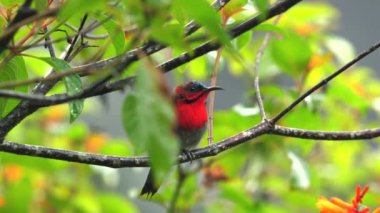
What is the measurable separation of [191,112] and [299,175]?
0.62m

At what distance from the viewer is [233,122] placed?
2.95 meters

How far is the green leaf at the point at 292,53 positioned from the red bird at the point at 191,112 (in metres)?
0.34

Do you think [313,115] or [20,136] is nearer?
[313,115]

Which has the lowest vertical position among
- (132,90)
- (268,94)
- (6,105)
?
(268,94)

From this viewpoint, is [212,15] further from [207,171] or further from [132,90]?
[207,171]

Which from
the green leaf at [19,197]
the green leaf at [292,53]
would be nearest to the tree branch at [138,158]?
the green leaf at [292,53]

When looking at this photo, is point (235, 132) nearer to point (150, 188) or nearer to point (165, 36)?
point (150, 188)

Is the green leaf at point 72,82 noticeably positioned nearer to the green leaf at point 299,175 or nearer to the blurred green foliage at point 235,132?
the blurred green foliage at point 235,132

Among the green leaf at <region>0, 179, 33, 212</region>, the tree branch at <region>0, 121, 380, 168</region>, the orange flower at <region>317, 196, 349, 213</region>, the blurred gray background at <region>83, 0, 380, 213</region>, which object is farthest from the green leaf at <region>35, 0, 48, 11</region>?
the blurred gray background at <region>83, 0, 380, 213</region>

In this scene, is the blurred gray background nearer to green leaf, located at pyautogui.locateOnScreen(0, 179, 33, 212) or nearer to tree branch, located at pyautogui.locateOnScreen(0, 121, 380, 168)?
green leaf, located at pyautogui.locateOnScreen(0, 179, 33, 212)

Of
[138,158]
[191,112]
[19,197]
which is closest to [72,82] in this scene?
[138,158]

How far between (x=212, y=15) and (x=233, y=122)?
6.21 ft

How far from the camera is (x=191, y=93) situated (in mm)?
3162

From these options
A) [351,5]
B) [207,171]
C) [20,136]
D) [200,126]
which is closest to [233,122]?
[200,126]
